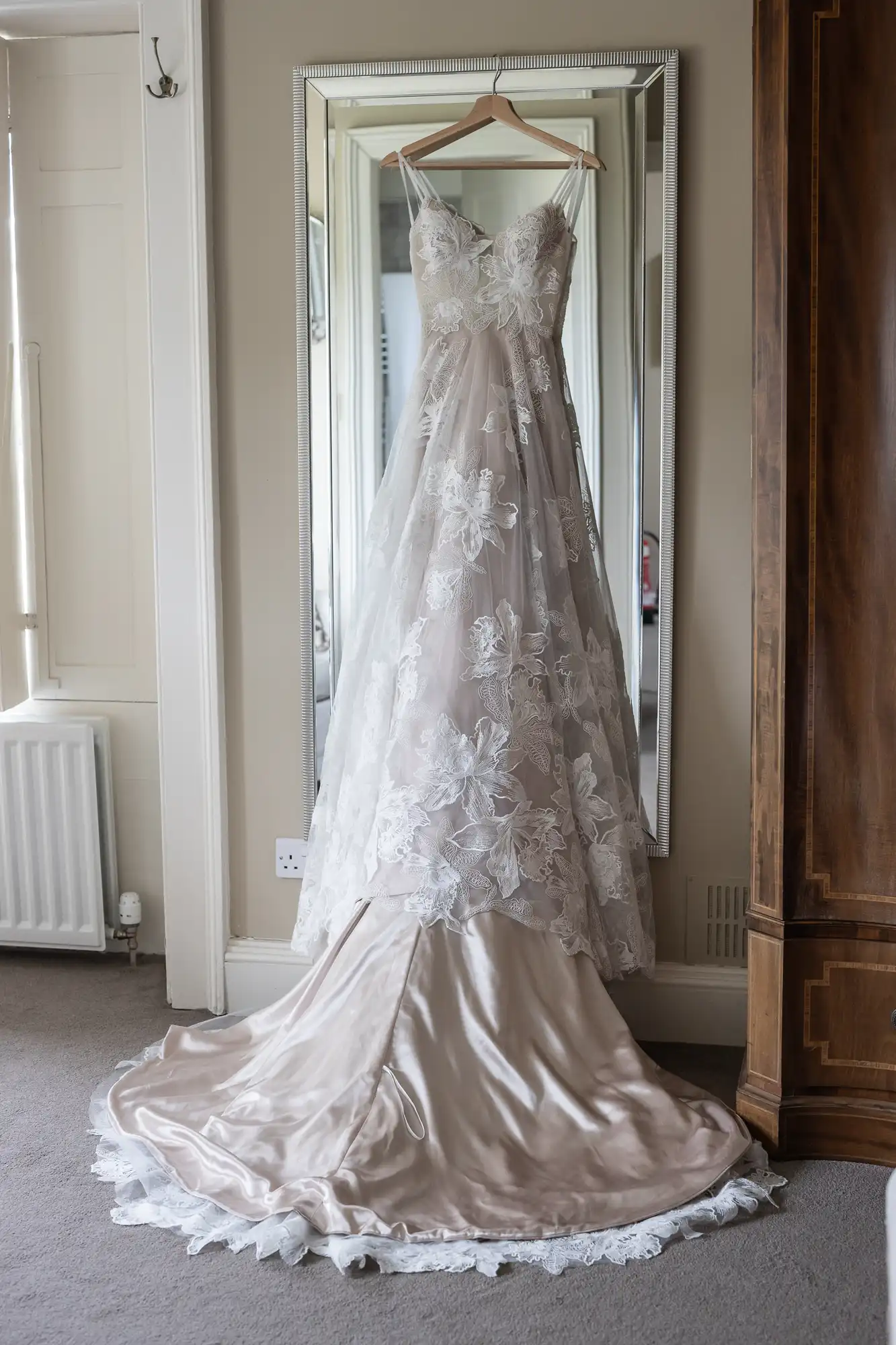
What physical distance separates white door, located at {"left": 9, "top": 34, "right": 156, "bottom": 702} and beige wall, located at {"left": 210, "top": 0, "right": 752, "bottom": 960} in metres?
0.48

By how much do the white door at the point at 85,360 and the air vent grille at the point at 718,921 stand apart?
1588mm

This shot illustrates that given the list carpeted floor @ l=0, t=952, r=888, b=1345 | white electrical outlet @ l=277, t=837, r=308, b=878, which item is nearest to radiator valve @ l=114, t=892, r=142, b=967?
white electrical outlet @ l=277, t=837, r=308, b=878

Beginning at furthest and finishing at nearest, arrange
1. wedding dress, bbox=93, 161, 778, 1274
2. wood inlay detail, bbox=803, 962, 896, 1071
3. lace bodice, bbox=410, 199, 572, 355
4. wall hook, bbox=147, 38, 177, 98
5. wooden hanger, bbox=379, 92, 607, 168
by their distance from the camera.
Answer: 1. wall hook, bbox=147, 38, 177, 98
2. wooden hanger, bbox=379, 92, 607, 168
3. lace bodice, bbox=410, 199, 572, 355
4. wood inlay detail, bbox=803, 962, 896, 1071
5. wedding dress, bbox=93, 161, 778, 1274

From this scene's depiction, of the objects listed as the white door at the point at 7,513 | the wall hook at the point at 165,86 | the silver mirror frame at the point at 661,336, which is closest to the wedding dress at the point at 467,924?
the silver mirror frame at the point at 661,336

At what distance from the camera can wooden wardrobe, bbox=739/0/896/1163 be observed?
6.86 ft

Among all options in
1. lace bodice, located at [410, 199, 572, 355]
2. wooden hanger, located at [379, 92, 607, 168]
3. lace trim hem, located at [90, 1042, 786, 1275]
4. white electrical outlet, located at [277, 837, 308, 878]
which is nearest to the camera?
lace trim hem, located at [90, 1042, 786, 1275]

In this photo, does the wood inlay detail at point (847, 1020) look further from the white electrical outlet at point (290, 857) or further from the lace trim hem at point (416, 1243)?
the white electrical outlet at point (290, 857)

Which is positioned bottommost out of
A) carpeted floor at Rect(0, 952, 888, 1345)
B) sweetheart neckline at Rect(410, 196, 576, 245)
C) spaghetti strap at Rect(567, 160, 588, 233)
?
carpeted floor at Rect(0, 952, 888, 1345)

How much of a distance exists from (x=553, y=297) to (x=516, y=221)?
0.19 m

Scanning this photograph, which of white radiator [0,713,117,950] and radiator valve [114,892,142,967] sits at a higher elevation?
white radiator [0,713,117,950]

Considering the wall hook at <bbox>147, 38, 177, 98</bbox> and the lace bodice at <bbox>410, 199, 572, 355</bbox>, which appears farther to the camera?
the wall hook at <bbox>147, 38, 177, 98</bbox>

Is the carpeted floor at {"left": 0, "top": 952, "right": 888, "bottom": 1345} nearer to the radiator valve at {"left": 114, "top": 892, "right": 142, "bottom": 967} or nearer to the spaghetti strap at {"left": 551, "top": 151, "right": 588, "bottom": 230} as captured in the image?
the radiator valve at {"left": 114, "top": 892, "right": 142, "bottom": 967}

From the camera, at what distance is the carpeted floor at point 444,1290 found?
1.76 metres

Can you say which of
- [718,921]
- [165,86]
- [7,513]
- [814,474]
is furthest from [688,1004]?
[165,86]
